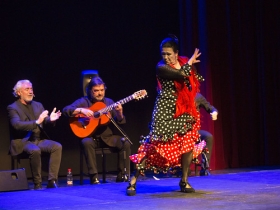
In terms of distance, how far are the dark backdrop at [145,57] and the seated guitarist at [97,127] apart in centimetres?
87


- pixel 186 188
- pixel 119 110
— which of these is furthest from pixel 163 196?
pixel 119 110

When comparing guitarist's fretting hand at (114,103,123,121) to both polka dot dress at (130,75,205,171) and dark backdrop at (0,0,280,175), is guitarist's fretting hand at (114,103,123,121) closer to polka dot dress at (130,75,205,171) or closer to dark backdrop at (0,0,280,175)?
dark backdrop at (0,0,280,175)

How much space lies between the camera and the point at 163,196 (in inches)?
169

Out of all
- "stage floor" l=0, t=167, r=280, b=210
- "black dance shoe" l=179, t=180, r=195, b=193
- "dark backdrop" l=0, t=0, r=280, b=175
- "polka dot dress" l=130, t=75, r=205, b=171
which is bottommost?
"stage floor" l=0, t=167, r=280, b=210

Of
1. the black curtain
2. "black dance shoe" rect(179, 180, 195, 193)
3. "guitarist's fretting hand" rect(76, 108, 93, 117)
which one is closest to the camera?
"black dance shoe" rect(179, 180, 195, 193)

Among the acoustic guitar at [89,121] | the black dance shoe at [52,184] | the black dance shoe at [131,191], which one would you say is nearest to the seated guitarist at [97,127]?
the acoustic guitar at [89,121]

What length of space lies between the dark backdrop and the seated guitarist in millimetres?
871

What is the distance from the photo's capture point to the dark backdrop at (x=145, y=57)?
7008 millimetres

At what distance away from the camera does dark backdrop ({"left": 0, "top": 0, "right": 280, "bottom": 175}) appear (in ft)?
23.0

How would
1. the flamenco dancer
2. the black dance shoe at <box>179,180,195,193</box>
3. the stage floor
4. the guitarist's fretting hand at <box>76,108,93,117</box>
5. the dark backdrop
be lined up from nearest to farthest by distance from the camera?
1. the stage floor
2. the flamenco dancer
3. the black dance shoe at <box>179,180,195,193</box>
4. the guitarist's fretting hand at <box>76,108,93,117</box>
5. the dark backdrop

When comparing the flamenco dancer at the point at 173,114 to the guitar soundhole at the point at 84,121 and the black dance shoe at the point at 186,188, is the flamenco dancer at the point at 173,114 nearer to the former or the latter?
the black dance shoe at the point at 186,188

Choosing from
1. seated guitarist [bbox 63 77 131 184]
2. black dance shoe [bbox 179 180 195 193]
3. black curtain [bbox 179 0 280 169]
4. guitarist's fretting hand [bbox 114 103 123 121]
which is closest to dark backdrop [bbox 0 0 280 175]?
black curtain [bbox 179 0 280 169]

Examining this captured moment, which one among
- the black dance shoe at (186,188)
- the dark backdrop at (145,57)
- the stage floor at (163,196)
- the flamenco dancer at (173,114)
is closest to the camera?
the stage floor at (163,196)

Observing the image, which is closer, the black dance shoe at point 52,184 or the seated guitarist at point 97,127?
the black dance shoe at point 52,184
